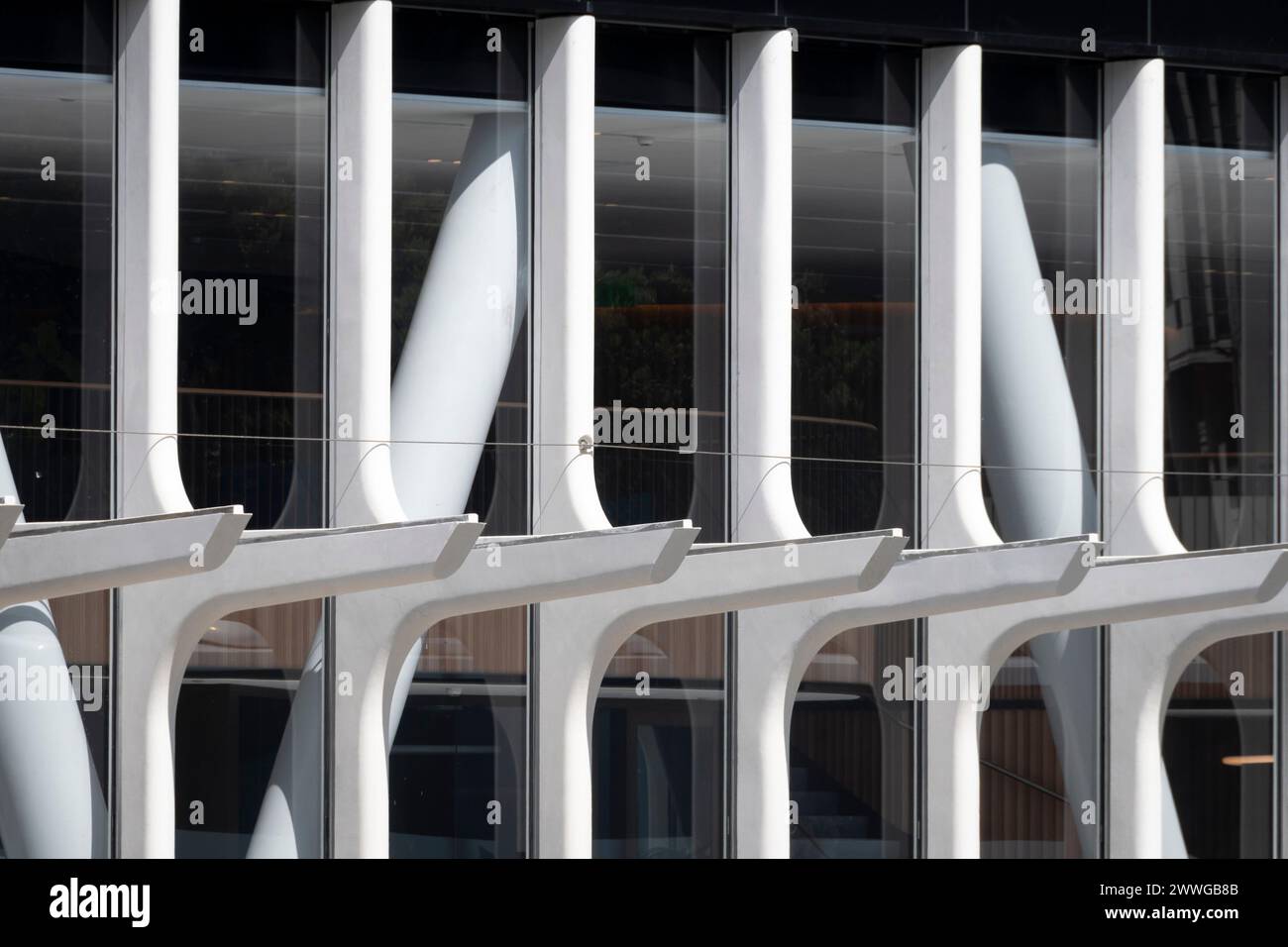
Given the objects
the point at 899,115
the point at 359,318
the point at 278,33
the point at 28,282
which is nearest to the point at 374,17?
the point at 278,33

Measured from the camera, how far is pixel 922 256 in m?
18.6

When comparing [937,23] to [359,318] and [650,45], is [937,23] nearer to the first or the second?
[650,45]

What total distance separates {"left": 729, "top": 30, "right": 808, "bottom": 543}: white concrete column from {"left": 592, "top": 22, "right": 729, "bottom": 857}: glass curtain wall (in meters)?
0.20

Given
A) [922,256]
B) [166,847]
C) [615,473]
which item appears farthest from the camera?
[922,256]

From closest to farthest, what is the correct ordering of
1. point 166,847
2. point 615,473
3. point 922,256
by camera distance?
point 166,847
point 615,473
point 922,256

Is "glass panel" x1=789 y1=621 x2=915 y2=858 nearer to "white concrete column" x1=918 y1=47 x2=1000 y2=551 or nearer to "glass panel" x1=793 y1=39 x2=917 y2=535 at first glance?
"white concrete column" x1=918 y1=47 x2=1000 y2=551

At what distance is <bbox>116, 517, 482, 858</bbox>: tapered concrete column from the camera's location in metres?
15.1

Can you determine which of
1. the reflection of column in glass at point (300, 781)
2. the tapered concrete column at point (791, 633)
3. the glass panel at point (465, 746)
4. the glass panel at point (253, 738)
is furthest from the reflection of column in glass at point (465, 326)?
the tapered concrete column at point (791, 633)

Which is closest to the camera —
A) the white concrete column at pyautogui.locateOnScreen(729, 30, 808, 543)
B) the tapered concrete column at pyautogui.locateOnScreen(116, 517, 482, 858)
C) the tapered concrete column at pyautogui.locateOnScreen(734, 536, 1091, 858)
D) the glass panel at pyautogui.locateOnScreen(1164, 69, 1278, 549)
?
the tapered concrete column at pyautogui.locateOnScreen(116, 517, 482, 858)

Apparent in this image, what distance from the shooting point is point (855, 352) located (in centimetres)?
1855

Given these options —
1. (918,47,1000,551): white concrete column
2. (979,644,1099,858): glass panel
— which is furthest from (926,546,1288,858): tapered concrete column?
(918,47,1000,551): white concrete column

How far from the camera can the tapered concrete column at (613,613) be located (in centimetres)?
1642

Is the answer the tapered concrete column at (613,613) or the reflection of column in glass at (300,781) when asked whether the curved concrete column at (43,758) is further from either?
the tapered concrete column at (613,613)

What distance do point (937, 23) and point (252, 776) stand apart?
348 inches
